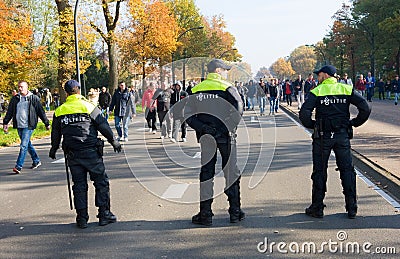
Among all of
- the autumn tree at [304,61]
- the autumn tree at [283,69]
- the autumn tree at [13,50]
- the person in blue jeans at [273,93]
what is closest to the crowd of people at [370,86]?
the person in blue jeans at [273,93]

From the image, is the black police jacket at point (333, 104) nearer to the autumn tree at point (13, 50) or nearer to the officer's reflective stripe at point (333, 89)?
the officer's reflective stripe at point (333, 89)

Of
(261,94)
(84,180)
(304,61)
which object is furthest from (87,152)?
(304,61)

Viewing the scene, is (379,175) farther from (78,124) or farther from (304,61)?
(304,61)

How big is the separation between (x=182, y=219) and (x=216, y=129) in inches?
49.4

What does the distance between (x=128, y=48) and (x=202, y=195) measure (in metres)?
37.6

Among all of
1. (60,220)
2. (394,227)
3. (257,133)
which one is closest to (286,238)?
(394,227)

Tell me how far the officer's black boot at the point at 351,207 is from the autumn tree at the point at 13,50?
68.8 ft

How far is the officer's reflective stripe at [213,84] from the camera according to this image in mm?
6525

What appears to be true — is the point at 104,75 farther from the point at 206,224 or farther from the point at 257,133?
the point at 206,224

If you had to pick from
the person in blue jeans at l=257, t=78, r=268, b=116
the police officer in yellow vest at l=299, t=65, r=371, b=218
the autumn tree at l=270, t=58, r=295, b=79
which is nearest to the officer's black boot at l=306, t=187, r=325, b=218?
the police officer in yellow vest at l=299, t=65, r=371, b=218

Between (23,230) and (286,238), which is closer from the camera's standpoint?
(286,238)

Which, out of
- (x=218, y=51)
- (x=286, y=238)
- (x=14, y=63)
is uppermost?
(x=218, y=51)

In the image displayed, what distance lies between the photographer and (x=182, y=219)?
22.4ft

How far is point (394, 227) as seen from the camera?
20.2ft
